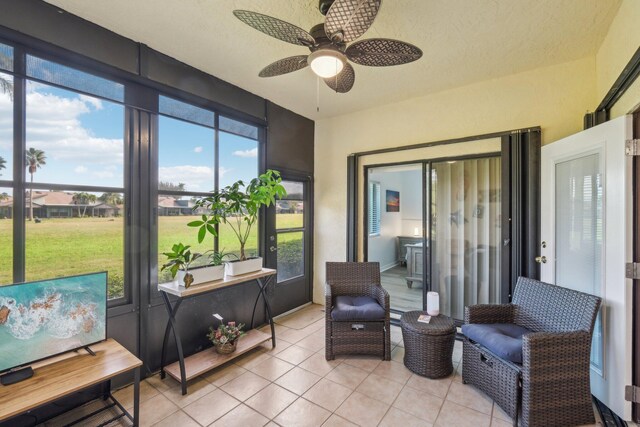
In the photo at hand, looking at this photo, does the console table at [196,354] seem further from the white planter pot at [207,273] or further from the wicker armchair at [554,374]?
the wicker armchair at [554,374]

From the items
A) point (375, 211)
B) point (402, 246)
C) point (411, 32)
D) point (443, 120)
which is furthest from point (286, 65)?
point (402, 246)

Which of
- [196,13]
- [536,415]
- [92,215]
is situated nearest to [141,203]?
[92,215]

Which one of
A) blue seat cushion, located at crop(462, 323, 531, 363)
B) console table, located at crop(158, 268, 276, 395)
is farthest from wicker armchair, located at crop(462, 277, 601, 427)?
console table, located at crop(158, 268, 276, 395)

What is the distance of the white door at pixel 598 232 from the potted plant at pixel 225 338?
2.95 m

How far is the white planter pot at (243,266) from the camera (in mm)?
2711

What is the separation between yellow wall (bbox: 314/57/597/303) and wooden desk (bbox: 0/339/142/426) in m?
2.78

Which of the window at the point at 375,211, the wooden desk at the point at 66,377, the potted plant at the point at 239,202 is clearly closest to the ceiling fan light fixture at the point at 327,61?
the potted plant at the point at 239,202

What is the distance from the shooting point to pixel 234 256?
303 centimetres

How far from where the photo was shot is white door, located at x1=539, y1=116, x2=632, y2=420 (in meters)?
1.84

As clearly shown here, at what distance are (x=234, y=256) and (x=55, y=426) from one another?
172cm

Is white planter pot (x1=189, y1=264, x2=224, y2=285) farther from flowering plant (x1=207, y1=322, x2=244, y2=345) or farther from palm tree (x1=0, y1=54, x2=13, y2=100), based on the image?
palm tree (x1=0, y1=54, x2=13, y2=100)

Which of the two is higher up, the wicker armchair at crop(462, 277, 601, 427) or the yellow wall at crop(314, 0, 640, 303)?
the yellow wall at crop(314, 0, 640, 303)

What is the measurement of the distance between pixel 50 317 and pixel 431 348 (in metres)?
2.79

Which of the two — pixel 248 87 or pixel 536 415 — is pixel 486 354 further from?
pixel 248 87
